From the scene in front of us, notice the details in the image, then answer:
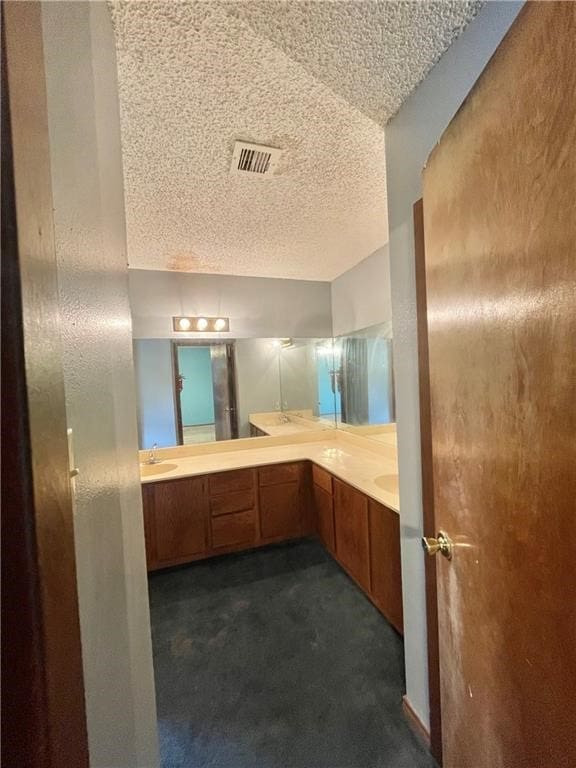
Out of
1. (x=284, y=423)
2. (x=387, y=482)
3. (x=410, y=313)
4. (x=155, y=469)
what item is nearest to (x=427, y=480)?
(x=410, y=313)

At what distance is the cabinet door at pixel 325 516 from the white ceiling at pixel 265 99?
80.1 inches

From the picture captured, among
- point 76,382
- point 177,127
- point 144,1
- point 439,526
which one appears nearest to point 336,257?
point 177,127

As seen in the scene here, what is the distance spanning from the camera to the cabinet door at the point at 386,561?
65.6 inches

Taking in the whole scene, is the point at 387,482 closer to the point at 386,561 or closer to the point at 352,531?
the point at 352,531

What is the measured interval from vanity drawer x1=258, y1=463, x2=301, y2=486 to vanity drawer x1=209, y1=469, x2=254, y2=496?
0.30 feet

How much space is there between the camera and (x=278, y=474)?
106 inches

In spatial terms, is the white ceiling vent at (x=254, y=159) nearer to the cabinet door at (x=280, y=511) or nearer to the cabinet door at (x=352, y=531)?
the cabinet door at (x=352, y=531)

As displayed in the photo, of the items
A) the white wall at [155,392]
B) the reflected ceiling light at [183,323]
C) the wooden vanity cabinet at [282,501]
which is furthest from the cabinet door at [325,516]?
the reflected ceiling light at [183,323]

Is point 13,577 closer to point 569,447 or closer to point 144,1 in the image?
point 569,447

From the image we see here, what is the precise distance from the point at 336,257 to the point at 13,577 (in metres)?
2.91

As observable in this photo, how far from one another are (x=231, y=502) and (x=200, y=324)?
5.32 feet

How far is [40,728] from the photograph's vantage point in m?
0.30

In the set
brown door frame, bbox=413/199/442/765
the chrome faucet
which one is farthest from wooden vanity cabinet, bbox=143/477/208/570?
brown door frame, bbox=413/199/442/765

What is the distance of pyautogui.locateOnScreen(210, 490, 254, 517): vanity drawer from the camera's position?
254 cm
